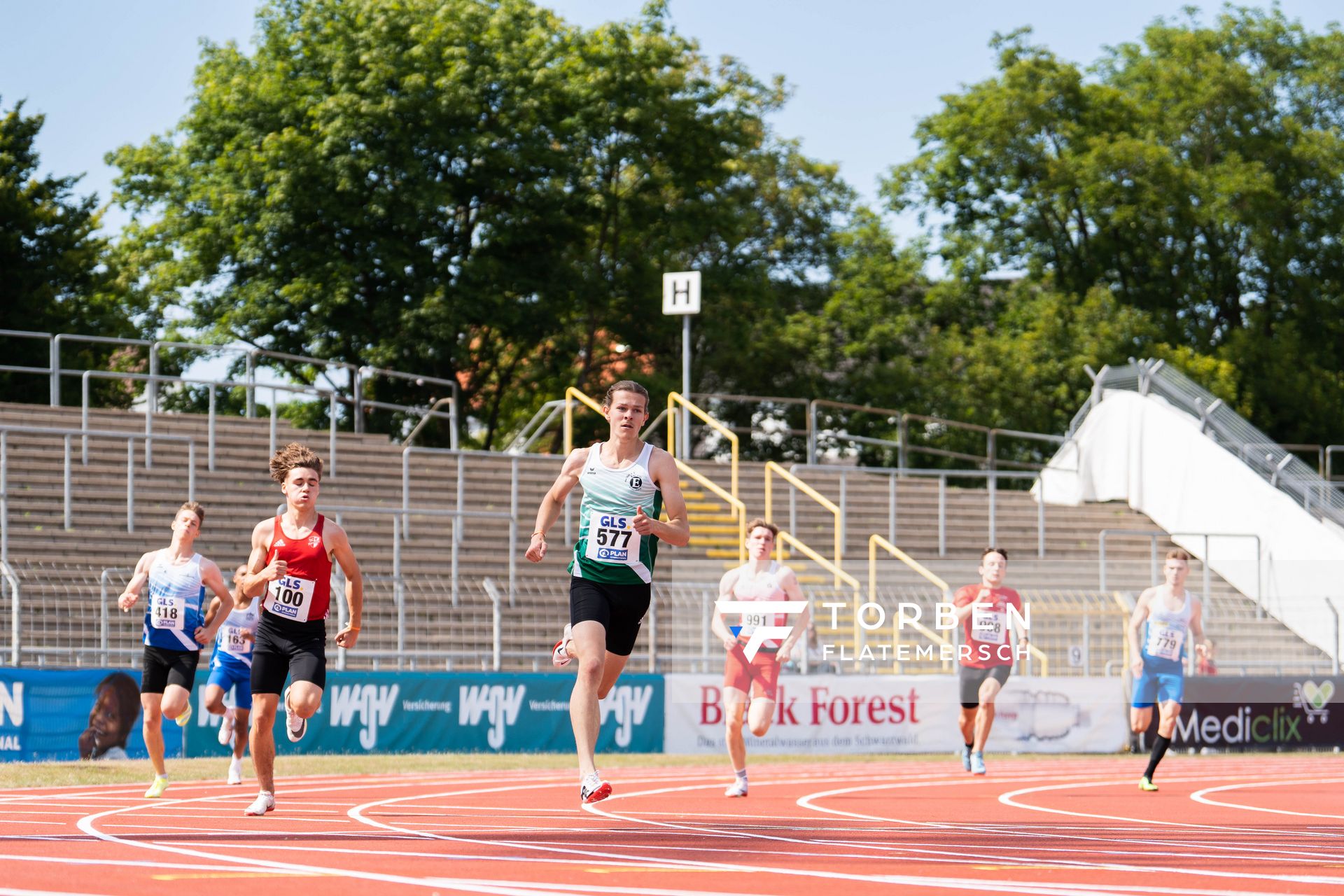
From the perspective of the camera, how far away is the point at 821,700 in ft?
76.4

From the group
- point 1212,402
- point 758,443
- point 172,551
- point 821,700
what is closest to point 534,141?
point 758,443

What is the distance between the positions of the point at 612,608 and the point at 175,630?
4846mm

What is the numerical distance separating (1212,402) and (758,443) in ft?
45.3

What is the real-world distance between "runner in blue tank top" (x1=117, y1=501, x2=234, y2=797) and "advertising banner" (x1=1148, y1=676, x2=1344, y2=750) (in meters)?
14.4

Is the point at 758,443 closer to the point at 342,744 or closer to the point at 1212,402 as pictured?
the point at 1212,402

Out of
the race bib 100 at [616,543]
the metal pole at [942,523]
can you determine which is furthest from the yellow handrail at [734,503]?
the race bib 100 at [616,543]

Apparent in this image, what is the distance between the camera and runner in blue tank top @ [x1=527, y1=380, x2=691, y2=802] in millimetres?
10234

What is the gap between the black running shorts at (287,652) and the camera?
1089 cm

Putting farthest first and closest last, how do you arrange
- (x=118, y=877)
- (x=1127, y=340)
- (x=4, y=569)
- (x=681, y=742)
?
(x=1127, y=340), (x=681, y=742), (x=4, y=569), (x=118, y=877)

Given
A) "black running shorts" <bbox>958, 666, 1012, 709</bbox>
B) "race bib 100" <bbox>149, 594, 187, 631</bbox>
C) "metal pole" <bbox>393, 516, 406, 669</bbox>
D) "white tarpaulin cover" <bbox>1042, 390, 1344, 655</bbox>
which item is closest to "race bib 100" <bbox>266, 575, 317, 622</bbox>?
"race bib 100" <bbox>149, 594, 187, 631</bbox>

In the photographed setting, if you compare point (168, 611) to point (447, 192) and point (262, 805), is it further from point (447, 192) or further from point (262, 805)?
point (447, 192)

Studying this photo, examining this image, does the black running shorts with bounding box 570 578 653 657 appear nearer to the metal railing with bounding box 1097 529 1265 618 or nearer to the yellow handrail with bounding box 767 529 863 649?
the yellow handrail with bounding box 767 529 863 649

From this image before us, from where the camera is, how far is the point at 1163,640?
1614 cm

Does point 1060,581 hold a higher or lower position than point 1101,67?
lower
